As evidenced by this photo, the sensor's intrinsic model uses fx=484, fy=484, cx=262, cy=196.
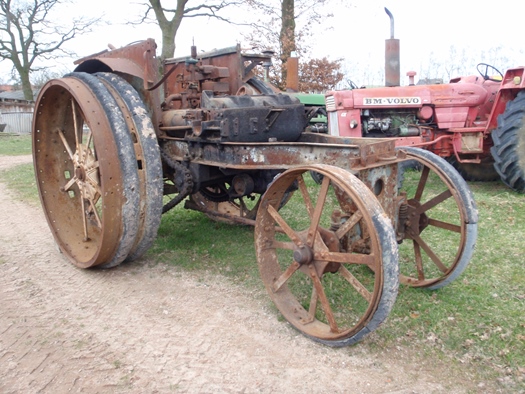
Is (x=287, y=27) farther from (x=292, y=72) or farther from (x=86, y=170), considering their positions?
(x=86, y=170)

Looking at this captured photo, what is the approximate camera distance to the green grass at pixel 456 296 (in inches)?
111

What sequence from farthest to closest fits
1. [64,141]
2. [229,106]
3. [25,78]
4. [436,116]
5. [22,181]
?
[25,78] < [22,181] < [436,116] < [64,141] < [229,106]

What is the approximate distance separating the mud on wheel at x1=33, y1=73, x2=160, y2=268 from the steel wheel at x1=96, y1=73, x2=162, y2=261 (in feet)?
0.16

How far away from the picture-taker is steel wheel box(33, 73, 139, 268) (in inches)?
140

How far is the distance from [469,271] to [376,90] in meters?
4.57

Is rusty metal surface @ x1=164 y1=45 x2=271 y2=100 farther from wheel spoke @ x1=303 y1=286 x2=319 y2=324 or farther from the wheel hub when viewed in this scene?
wheel spoke @ x1=303 y1=286 x2=319 y2=324

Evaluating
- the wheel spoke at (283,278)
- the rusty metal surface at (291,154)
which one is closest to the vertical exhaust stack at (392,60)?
the rusty metal surface at (291,154)

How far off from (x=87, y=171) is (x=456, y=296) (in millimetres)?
3097

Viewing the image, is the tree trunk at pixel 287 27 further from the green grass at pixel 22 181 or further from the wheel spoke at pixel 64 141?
the wheel spoke at pixel 64 141

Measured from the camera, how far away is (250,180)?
4.25 m

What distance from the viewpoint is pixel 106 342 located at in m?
3.00

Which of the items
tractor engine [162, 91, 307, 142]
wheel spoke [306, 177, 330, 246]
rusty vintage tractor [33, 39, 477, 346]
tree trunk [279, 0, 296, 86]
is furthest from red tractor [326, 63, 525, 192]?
tree trunk [279, 0, 296, 86]

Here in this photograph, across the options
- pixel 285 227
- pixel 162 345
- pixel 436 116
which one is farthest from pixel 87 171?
pixel 436 116

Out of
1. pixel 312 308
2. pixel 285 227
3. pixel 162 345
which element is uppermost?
pixel 285 227
